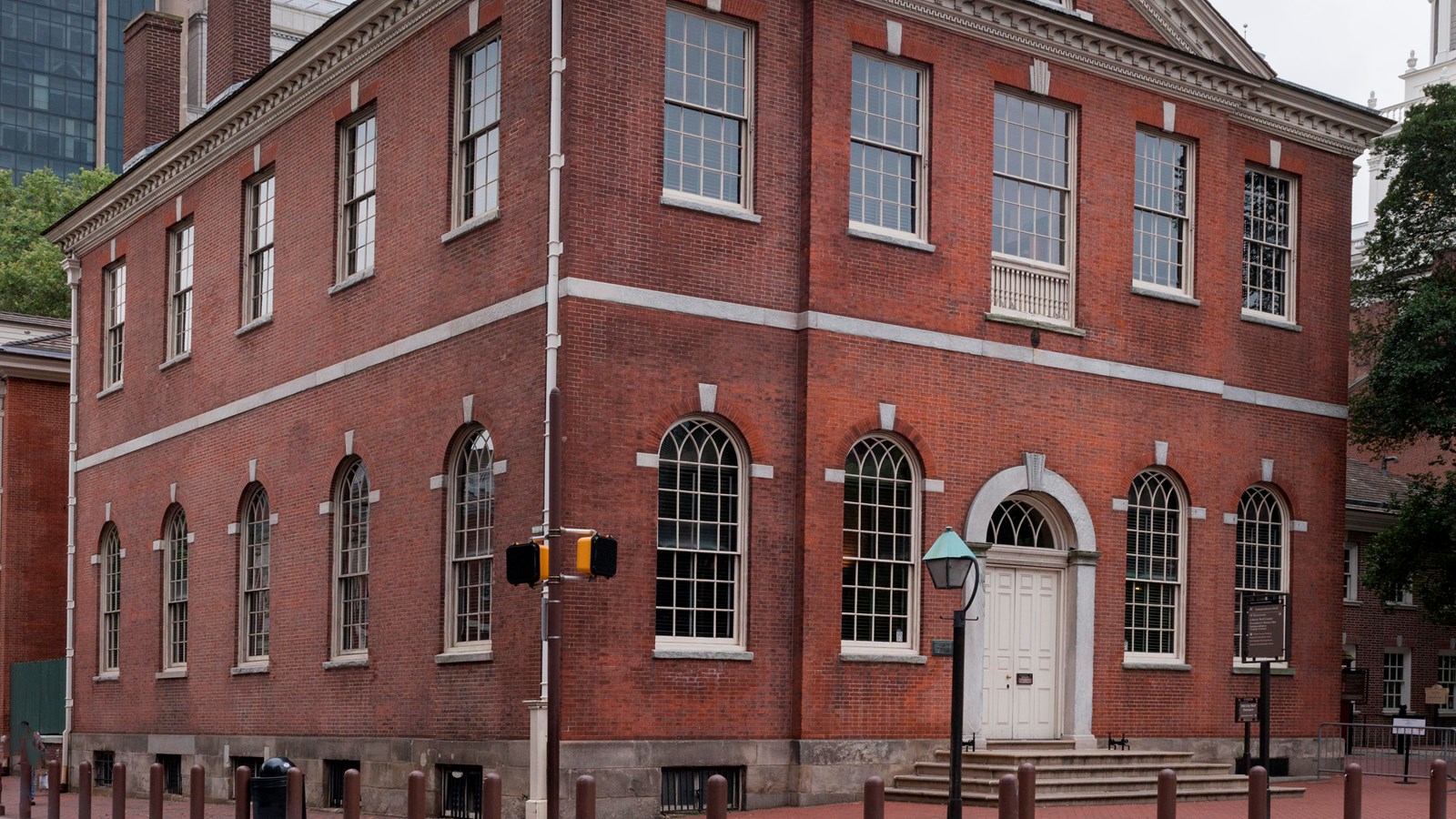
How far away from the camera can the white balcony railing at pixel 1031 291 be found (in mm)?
24375

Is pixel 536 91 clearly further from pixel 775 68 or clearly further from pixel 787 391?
pixel 787 391

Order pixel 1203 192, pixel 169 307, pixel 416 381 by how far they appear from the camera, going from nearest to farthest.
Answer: pixel 416 381, pixel 1203 192, pixel 169 307

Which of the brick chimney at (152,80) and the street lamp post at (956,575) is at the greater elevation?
the brick chimney at (152,80)

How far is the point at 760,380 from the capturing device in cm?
2214

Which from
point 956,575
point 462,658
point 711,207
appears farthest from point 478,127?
point 956,575

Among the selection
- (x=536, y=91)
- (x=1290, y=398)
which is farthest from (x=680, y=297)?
(x=1290, y=398)

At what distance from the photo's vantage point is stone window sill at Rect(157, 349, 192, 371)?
101 feet

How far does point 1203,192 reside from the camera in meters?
26.6

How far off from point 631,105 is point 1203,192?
948 centimetres

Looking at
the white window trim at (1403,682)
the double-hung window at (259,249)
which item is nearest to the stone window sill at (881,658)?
the double-hung window at (259,249)

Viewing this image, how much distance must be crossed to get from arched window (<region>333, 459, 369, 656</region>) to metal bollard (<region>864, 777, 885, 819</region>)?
39.0ft

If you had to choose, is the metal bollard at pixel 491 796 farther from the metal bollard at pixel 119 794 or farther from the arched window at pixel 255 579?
the arched window at pixel 255 579

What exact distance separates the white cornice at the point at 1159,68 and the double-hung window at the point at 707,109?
6.72ft

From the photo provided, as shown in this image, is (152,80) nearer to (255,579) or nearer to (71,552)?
(71,552)
